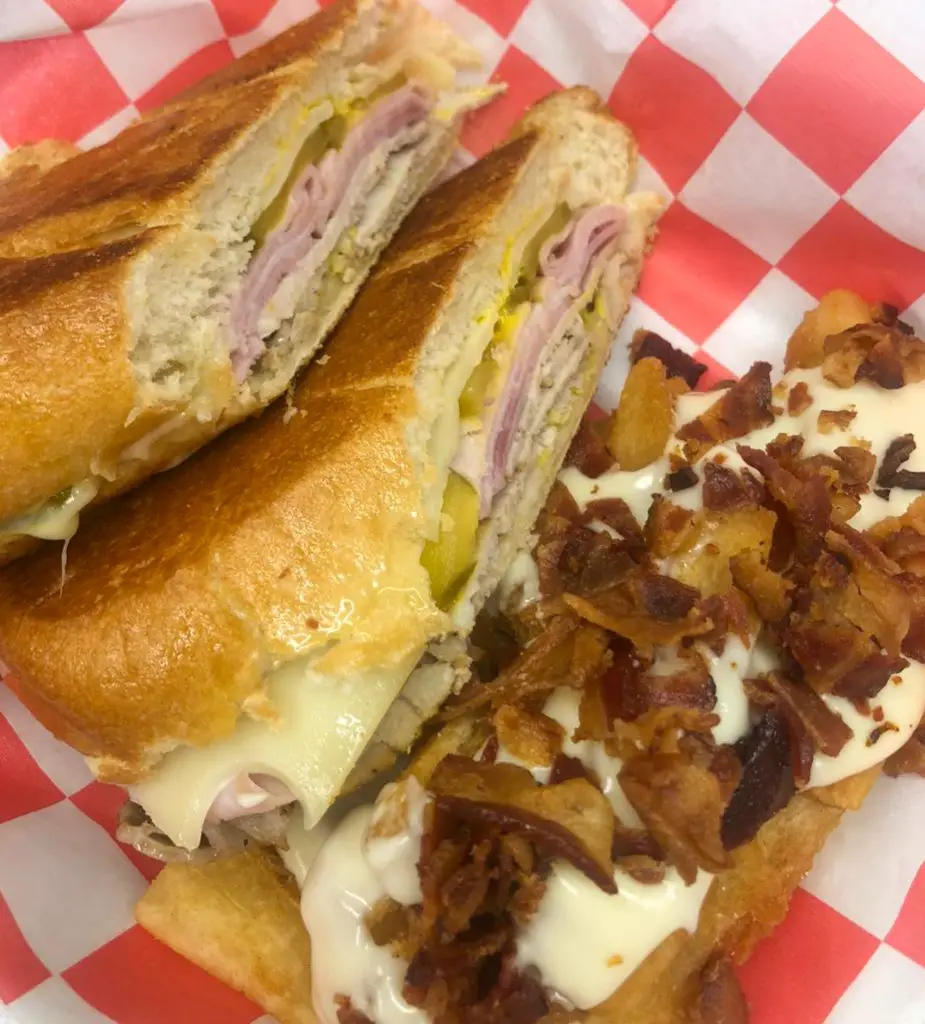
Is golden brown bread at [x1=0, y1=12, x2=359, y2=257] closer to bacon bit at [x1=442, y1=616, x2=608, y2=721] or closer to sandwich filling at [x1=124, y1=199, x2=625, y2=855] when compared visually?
sandwich filling at [x1=124, y1=199, x2=625, y2=855]

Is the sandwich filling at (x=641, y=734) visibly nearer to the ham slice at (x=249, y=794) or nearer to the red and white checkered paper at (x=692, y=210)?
the ham slice at (x=249, y=794)

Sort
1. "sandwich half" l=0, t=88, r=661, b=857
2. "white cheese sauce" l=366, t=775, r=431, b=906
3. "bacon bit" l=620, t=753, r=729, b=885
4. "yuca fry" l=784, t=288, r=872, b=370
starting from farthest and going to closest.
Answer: "yuca fry" l=784, t=288, r=872, b=370 < "white cheese sauce" l=366, t=775, r=431, b=906 < "sandwich half" l=0, t=88, r=661, b=857 < "bacon bit" l=620, t=753, r=729, b=885

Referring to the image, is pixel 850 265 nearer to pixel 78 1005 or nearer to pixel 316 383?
pixel 316 383

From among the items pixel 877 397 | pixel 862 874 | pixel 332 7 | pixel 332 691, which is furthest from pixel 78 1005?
pixel 332 7

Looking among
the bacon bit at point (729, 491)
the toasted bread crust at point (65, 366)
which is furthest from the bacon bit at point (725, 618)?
the toasted bread crust at point (65, 366)

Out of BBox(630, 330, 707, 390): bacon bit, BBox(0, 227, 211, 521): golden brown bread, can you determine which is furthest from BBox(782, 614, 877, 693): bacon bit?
BBox(0, 227, 211, 521): golden brown bread

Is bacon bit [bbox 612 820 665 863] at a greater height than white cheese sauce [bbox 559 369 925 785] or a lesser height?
lesser
